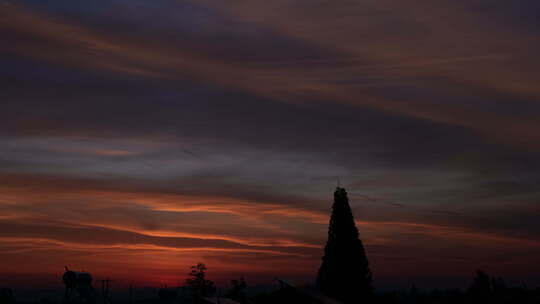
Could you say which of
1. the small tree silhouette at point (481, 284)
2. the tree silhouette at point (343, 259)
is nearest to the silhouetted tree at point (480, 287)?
the small tree silhouette at point (481, 284)

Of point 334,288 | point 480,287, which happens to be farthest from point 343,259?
point 480,287

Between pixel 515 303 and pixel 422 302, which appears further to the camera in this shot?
pixel 422 302

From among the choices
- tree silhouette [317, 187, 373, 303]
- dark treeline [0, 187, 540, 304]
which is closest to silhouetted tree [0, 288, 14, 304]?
dark treeline [0, 187, 540, 304]

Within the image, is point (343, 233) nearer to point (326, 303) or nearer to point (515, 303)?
point (326, 303)

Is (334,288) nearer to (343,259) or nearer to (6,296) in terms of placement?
(343,259)

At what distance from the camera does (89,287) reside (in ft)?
423

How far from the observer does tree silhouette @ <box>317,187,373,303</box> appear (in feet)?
263

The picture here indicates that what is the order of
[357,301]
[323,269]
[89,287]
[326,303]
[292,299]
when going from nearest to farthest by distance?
[326,303] → [292,299] → [357,301] → [323,269] → [89,287]

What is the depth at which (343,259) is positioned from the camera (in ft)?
266

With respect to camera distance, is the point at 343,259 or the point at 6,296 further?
the point at 6,296

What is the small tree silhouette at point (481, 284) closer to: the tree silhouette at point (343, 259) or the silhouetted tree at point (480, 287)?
the silhouetted tree at point (480, 287)

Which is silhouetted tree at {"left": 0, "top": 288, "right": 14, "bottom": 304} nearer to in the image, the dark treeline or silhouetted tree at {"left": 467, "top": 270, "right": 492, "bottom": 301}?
the dark treeline

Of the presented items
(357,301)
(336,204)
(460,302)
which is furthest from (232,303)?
(460,302)

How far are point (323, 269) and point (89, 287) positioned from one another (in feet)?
208
